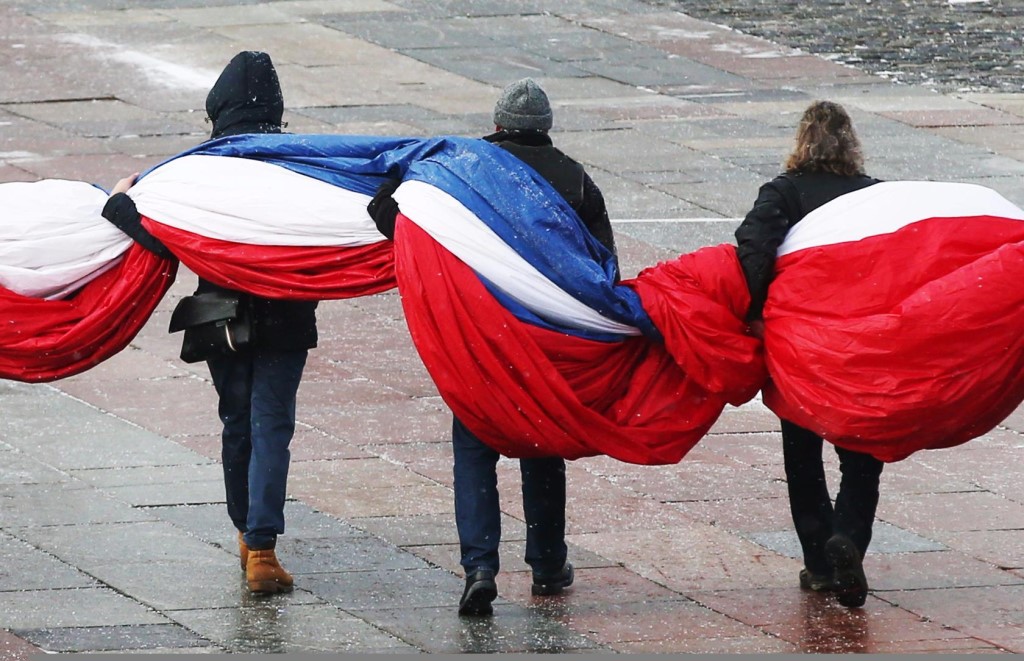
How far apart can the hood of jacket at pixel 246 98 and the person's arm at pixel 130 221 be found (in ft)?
1.54

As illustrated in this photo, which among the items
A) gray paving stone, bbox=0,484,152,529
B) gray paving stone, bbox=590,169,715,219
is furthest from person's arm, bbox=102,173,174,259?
gray paving stone, bbox=590,169,715,219

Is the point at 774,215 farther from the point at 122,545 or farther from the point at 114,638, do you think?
the point at 122,545

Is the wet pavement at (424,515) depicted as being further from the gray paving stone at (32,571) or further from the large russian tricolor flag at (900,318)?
the large russian tricolor flag at (900,318)

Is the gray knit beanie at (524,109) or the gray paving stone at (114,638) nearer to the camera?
the gray paving stone at (114,638)

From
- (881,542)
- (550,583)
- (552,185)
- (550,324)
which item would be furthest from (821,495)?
(552,185)

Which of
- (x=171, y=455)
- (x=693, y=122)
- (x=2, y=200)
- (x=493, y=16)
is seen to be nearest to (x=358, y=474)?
(x=171, y=455)

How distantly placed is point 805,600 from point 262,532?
2067mm

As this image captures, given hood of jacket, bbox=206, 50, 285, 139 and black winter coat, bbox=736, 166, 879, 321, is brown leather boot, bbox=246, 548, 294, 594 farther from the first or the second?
black winter coat, bbox=736, 166, 879, 321

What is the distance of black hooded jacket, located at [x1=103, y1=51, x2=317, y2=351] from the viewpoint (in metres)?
7.25

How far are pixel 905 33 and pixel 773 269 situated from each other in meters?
14.7

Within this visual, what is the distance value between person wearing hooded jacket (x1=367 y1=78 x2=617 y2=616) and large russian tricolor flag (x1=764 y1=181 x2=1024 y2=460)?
0.82 m

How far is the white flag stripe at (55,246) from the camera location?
7297mm

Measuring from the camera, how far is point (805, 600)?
721 cm

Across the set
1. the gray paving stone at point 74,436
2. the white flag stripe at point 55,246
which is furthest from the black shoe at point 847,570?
the gray paving stone at point 74,436
